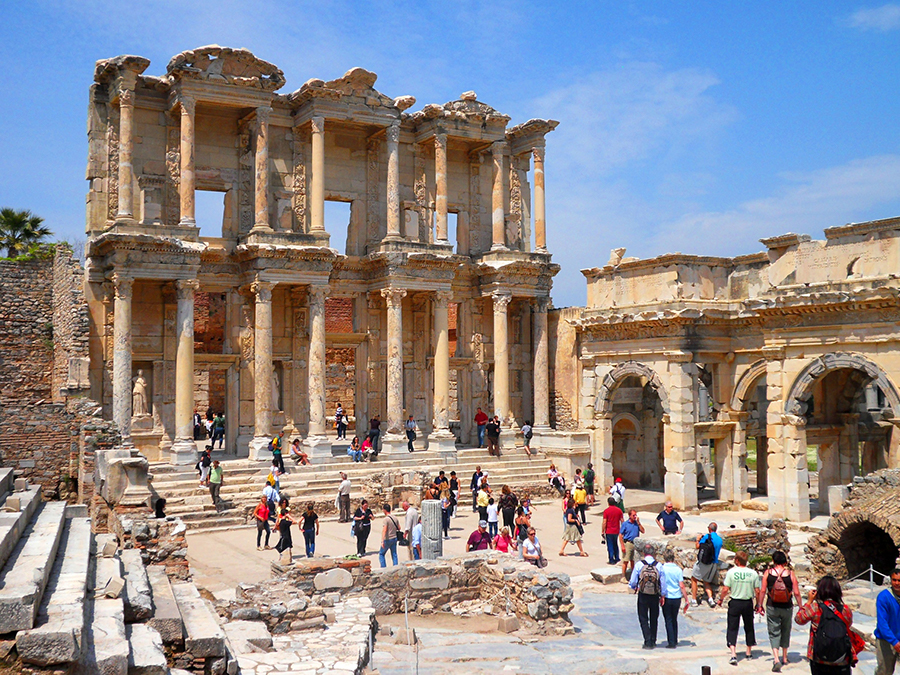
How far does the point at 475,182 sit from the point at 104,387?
15503mm

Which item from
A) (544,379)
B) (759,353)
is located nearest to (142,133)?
(544,379)

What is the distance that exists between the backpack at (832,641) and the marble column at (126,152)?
21840 millimetres

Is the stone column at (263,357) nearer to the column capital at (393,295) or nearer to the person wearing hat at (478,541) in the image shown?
the column capital at (393,295)

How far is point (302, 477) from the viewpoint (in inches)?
976

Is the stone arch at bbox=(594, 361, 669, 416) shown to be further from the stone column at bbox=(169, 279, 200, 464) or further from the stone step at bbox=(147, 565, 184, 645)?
the stone step at bbox=(147, 565, 184, 645)

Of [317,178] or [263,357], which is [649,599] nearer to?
[263,357]

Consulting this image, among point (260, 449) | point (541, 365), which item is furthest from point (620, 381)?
point (260, 449)

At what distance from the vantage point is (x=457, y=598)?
47.0 ft

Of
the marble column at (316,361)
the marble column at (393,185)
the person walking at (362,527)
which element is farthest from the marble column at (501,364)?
the person walking at (362,527)

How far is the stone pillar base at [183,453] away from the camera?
24.3 metres

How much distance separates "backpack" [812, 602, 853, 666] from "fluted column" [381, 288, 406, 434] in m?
20.5

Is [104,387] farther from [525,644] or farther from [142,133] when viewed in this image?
[525,644]

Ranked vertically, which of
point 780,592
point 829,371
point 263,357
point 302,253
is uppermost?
point 302,253

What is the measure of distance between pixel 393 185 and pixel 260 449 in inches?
389
